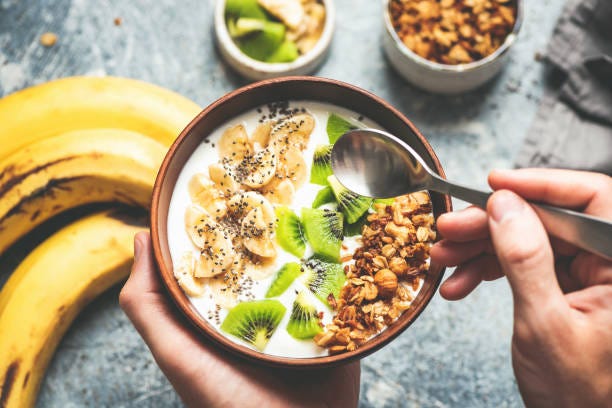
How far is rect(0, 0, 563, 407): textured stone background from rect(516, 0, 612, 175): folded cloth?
0.17 ft

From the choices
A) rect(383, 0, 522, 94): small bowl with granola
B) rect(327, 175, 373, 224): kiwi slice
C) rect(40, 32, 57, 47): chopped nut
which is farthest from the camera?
rect(40, 32, 57, 47): chopped nut

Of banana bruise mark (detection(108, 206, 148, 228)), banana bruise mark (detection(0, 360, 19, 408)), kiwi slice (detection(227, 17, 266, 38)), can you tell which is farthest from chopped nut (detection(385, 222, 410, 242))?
banana bruise mark (detection(0, 360, 19, 408))

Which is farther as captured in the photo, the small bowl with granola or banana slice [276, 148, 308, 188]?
the small bowl with granola

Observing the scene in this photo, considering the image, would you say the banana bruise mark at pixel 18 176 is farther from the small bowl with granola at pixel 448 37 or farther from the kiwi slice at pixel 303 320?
the small bowl with granola at pixel 448 37

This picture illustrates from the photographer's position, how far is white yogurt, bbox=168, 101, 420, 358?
106 cm

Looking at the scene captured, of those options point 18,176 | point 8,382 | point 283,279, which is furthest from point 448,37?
point 8,382

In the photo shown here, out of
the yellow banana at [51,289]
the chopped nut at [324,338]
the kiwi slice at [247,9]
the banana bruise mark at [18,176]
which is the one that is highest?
the kiwi slice at [247,9]

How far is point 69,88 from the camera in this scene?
4.45 feet

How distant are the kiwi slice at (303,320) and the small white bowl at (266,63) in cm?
68

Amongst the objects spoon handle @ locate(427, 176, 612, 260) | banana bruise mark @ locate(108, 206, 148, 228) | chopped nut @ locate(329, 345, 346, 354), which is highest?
spoon handle @ locate(427, 176, 612, 260)

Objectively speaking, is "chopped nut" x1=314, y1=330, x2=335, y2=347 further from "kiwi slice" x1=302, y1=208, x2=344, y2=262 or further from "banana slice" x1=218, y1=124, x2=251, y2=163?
"banana slice" x1=218, y1=124, x2=251, y2=163

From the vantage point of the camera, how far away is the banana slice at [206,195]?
1.10 meters

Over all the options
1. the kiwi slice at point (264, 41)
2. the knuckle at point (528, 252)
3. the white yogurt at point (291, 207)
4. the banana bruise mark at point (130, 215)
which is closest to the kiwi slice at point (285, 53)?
the kiwi slice at point (264, 41)

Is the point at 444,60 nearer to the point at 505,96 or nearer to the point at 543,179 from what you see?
the point at 505,96
